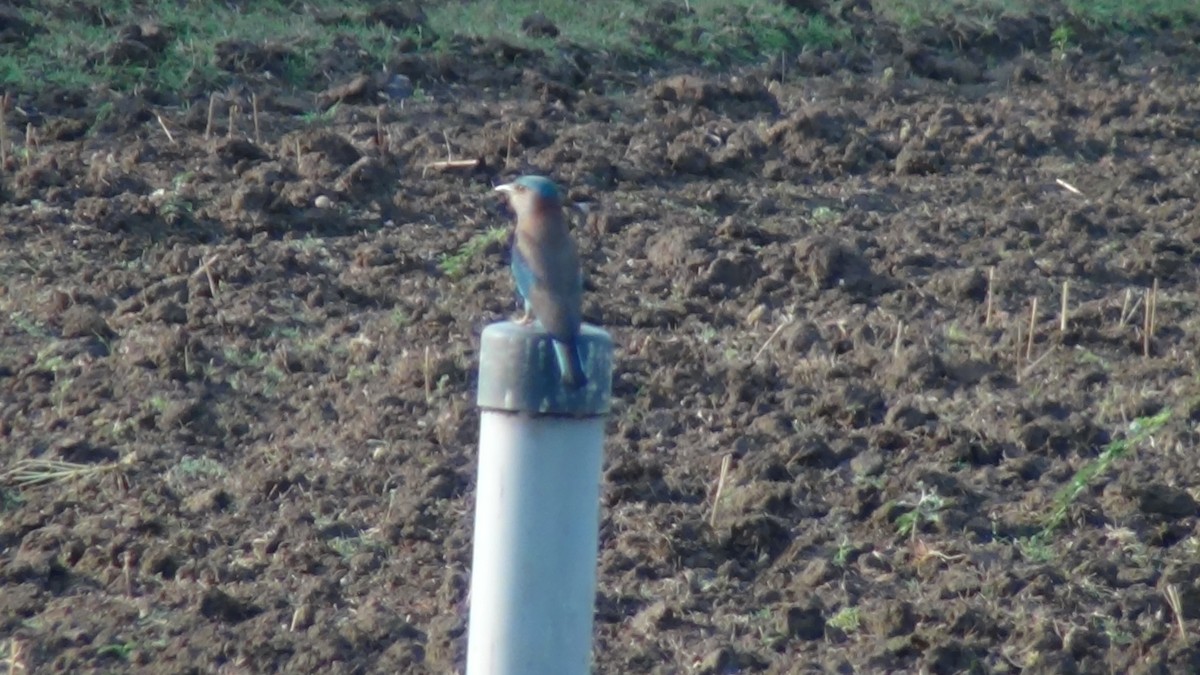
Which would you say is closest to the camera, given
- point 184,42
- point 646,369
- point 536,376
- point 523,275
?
point 536,376

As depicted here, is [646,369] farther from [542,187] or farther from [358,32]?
[358,32]

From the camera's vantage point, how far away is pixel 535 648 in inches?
113

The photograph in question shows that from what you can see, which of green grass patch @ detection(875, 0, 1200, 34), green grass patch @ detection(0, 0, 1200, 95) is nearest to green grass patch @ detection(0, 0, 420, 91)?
green grass patch @ detection(0, 0, 1200, 95)

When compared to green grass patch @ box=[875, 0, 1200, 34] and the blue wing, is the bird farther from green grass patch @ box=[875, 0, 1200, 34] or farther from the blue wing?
green grass patch @ box=[875, 0, 1200, 34]

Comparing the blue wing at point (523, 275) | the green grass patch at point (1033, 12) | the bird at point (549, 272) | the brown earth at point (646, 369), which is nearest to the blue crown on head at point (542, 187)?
the bird at point (549, 272)

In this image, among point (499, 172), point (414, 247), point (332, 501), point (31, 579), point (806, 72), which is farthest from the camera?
point (806, 72)

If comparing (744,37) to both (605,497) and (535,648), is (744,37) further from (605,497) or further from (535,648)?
(535,648)

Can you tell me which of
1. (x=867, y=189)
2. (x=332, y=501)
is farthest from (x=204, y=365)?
(x=867, y=189)

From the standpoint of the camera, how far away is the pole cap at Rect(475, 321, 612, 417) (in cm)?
281

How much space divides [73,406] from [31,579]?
1002 mm

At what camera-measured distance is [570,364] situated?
9.27 ft

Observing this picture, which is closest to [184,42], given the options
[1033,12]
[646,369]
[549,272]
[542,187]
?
[646,369]

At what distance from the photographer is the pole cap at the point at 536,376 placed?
281cm

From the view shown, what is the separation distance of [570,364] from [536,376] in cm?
5
